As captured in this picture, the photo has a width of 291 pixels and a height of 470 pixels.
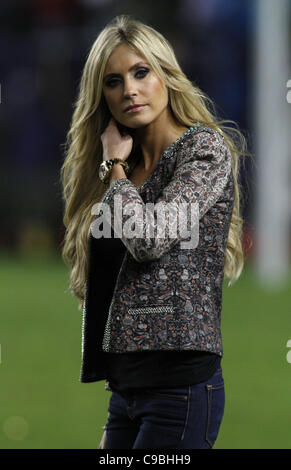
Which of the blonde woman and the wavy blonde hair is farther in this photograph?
the wavy blonde hair

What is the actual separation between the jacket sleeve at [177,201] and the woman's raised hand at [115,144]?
0.18 metres

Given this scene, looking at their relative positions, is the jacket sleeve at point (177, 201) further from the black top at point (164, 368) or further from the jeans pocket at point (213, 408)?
the jeans pocket at point (213, 408)

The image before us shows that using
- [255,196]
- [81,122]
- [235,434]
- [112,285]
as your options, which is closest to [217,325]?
[112,285]

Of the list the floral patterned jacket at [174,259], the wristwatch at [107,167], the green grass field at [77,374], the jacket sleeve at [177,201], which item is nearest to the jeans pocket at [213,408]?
the floral patterned jacket at [174,259]

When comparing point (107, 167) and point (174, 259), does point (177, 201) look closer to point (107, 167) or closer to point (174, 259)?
point (174, 259)

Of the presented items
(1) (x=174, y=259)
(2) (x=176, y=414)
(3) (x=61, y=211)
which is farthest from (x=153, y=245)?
(3) (x=61, y=211)

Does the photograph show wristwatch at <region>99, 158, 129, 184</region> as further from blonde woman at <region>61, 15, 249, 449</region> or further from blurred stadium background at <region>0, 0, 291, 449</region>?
blurred stadium background at <region>0, 0, 291, 449</region>

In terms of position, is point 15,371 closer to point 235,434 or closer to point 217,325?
point 235,434

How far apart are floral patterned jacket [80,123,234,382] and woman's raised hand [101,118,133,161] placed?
13 cm

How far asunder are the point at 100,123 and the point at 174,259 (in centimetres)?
55

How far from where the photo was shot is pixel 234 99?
15289 millimetres

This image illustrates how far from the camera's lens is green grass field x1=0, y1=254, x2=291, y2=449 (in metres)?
5.26

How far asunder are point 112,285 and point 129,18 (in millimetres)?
853

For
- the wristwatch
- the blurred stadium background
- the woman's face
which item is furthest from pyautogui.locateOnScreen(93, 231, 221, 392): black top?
the blurred stadium background
